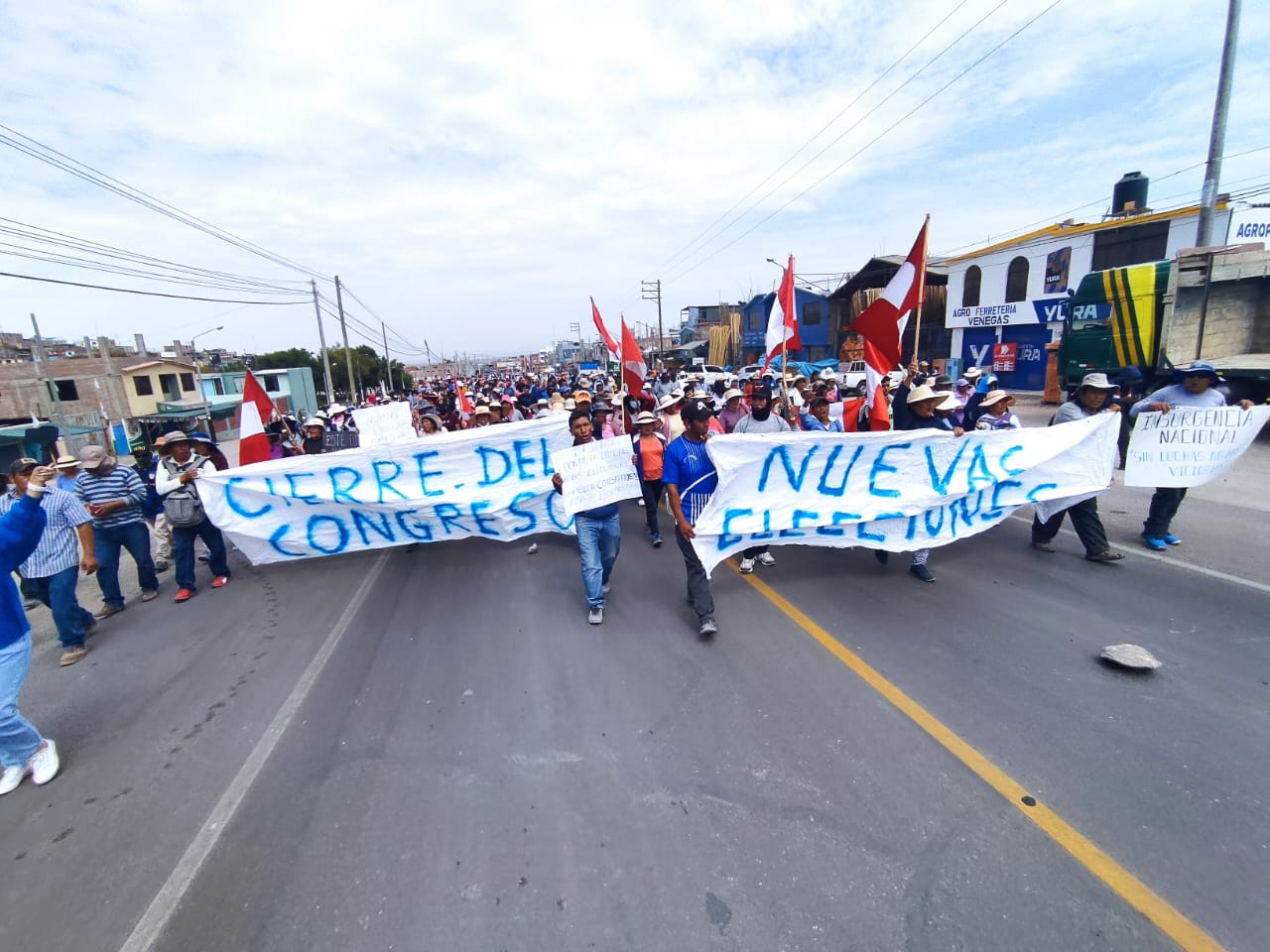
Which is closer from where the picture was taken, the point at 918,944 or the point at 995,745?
the point at 918,944

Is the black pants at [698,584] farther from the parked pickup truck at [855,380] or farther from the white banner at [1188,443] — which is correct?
the white banner at [1188,443]

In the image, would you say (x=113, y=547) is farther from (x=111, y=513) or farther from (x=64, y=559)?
(x=64, y=559)

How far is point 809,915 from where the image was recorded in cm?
218

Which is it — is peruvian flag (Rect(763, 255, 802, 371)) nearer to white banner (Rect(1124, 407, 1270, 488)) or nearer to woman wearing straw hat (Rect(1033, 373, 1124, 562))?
woman wearing straw hat (Rect(1033, 373, 1124, 562))

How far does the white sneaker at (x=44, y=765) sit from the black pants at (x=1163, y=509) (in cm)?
844

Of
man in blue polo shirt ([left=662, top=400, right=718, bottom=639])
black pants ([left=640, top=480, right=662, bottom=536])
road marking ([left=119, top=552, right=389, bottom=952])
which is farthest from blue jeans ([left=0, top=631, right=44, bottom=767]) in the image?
black pants ([left=640, top=480, right=662, bottom=536])

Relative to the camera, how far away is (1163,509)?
5578 millimetres

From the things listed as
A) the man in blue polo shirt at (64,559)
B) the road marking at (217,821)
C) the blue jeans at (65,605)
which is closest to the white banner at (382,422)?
the man in blue polo shirt at (64,559)

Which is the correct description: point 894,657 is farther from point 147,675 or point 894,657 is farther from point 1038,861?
point 147,675

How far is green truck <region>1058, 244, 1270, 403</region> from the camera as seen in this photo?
12.0 meters

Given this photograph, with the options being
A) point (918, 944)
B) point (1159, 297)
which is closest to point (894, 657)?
point (918, 944)

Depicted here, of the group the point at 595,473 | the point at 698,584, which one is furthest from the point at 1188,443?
the point at 595,473

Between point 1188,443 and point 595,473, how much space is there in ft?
17.2

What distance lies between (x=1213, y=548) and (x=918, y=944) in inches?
222
